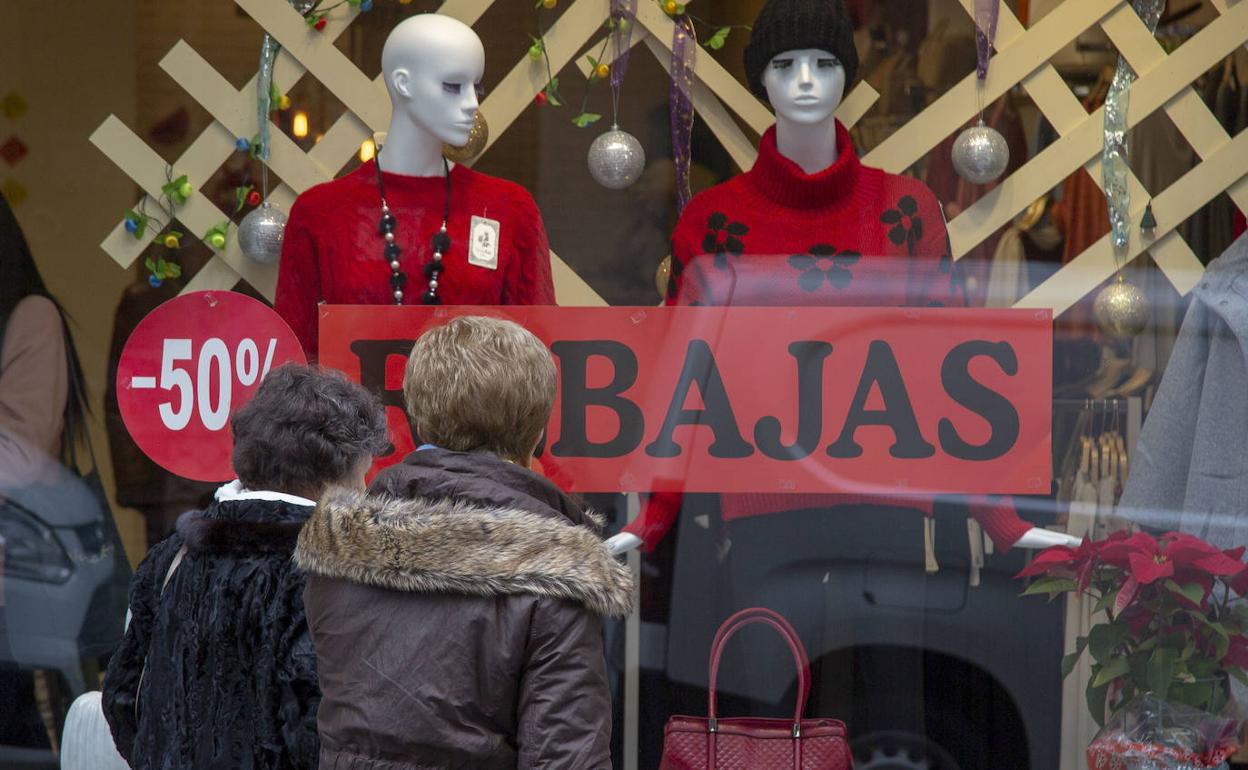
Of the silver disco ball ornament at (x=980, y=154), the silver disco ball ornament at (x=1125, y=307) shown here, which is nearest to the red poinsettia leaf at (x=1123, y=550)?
the silver disco ball ornament at (x=1125, y=307)

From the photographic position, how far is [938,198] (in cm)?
269

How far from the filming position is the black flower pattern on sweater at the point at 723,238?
2.64 metres

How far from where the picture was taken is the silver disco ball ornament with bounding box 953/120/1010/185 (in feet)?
8.82

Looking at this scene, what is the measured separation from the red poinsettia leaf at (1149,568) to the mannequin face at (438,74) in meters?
1.28

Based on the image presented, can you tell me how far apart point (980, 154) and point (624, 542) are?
0.92 meters

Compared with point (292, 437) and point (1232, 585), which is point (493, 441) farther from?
point (1232, 585)

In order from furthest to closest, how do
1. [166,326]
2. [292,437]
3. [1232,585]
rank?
[166,326], [1232,585], [292,437]

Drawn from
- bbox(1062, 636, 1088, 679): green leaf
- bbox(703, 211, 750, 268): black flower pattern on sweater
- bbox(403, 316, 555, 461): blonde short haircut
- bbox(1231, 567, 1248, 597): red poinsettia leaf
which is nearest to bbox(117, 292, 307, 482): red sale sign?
bbox(703, 211, 750, 268): black flower pattern on sweater

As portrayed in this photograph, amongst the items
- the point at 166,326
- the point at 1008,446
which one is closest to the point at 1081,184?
the point at 1008,446

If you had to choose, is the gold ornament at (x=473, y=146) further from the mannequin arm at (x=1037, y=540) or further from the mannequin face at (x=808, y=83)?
the mannequin arm at (x=1037, y=540)

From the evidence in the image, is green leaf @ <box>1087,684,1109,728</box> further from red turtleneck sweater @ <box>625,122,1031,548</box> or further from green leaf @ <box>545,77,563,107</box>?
green leaf @ <box>545,77,563,107</box>

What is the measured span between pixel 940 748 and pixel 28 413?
5.61ft

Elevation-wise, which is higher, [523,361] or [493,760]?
[523,361]

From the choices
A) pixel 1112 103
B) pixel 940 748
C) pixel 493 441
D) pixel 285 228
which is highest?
pixel 1112 103
